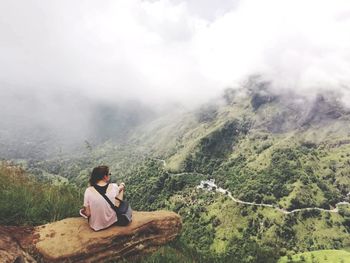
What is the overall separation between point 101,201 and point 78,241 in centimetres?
178

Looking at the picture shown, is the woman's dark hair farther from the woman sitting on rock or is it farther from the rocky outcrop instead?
the rocky outcrop

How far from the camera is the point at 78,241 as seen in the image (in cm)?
1168

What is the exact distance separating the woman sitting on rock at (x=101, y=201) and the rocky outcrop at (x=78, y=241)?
230 mm

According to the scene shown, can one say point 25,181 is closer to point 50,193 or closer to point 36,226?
point 50,193

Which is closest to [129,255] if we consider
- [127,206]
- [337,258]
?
[127,206]

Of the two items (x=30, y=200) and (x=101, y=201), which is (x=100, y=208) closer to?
(x=101, y=201)

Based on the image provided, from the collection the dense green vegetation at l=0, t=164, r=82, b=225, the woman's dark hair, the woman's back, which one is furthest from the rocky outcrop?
the woman's dark hair

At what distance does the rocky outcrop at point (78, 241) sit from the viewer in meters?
10.8

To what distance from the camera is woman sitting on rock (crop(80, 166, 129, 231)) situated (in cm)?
1272

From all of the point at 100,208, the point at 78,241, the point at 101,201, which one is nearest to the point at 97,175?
the point at 101,201

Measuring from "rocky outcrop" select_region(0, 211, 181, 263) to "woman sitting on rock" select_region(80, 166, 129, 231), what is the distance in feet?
0.76

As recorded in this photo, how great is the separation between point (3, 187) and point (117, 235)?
4.02 meters

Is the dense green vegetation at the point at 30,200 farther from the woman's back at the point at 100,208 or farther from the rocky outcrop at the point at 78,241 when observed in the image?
the woman's back at the point at 100,208

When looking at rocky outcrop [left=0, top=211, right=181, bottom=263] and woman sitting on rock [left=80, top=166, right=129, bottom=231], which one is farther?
woman sitting on rock [left=80, top=166, right=129, bottom=231]
